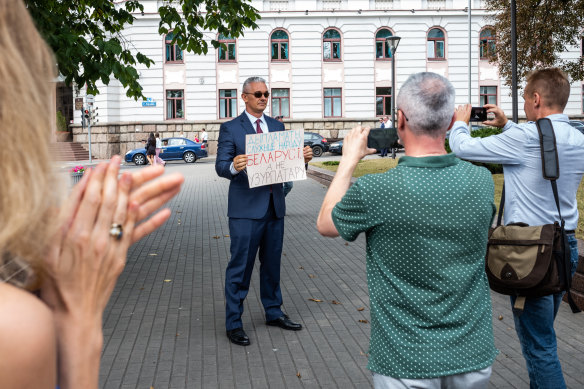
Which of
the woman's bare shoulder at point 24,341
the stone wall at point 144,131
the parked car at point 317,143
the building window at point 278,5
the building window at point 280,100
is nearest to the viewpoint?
the woman's bare shoulder at point 24,341

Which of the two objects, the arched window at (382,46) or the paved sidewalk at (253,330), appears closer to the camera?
→ the paved sidewalk at (253,330)

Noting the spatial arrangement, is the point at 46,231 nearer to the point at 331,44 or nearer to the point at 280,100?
the point at 280,100

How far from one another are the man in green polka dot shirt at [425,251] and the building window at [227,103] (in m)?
38.5

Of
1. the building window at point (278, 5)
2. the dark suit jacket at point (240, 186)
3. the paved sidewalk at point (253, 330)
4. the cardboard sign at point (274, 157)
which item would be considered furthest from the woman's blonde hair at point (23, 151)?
the building window at point (278, 5)

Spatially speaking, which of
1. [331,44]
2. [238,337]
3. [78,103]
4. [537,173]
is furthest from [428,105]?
[78,103]

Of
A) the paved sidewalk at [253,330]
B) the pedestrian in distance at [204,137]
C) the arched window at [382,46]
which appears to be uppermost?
the arched window at [382,46]

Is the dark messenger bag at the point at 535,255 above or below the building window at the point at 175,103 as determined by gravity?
below

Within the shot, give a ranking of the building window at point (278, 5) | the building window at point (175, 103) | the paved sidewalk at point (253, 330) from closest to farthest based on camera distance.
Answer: the paved sidewalk at point (253, 330)
the building window at point (278, 5)
the building window at point (175, 103)

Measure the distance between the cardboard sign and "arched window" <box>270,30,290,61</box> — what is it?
35596 millimetres

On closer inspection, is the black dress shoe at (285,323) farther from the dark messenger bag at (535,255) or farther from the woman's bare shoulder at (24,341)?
the woman's bare shoulder at (24,341)

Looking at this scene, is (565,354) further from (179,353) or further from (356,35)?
(356,35)

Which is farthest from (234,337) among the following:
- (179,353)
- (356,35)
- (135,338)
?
(356,35)

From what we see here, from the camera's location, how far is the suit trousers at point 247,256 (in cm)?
547

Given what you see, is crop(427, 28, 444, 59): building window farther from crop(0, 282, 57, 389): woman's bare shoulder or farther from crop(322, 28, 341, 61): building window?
crop(0, 282, 57, 389): woman's bare shoulder
